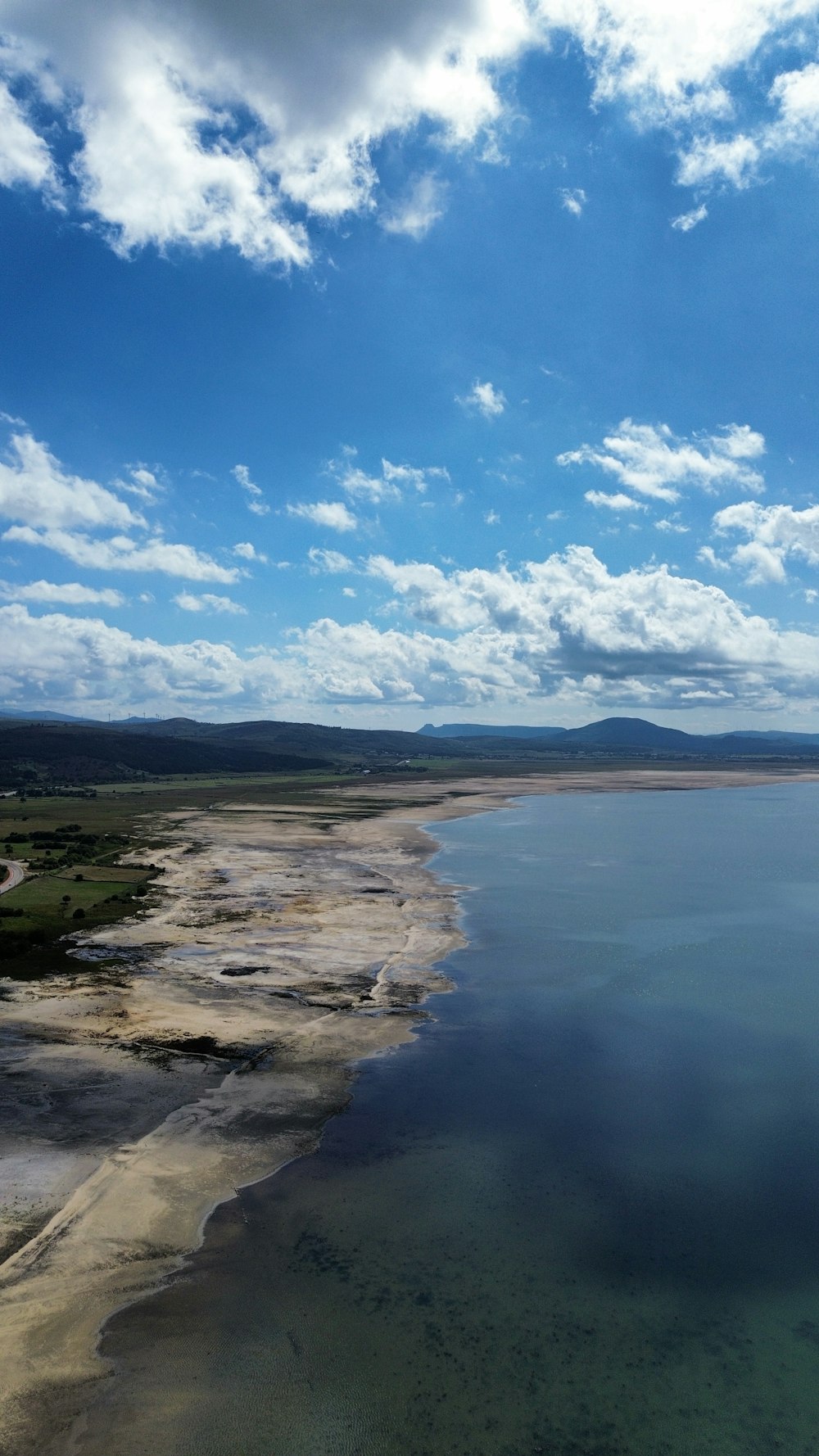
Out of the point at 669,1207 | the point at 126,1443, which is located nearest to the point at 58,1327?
the point at 126,1443

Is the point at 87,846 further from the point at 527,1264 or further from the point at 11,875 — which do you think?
the point at 527,1264

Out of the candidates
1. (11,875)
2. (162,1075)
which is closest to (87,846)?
(11,875)

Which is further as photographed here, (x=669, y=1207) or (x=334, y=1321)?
(x=669, y=1207)

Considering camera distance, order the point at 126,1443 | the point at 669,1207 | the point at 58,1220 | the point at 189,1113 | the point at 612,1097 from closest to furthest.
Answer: the point at 126,1443 → the point at 58,1220 → the point at 669,1207 → the point at 189,1113 → the point at 612,1097

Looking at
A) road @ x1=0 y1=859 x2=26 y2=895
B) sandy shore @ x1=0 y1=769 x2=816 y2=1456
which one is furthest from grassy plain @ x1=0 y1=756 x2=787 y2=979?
sandy shore @ x1=0 y1=769 x2=816 y2=1456

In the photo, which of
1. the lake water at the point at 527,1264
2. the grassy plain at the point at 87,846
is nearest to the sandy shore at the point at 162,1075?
the lake water at the point at 527,1264

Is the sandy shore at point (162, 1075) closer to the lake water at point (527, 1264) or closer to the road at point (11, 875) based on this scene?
the lake water at point (527, 1264)

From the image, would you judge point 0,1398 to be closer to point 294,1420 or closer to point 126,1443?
point 126,1443
